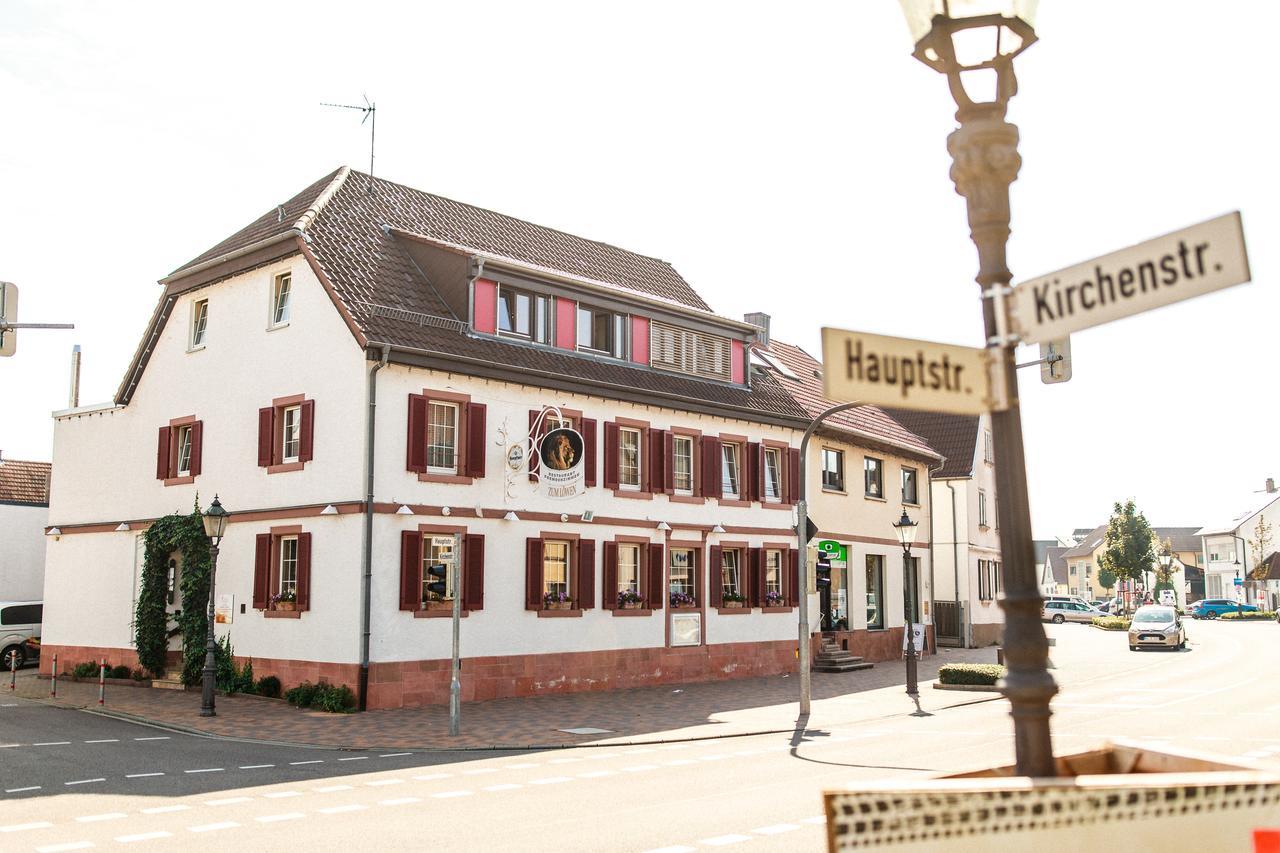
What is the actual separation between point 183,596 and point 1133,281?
24.3 meters

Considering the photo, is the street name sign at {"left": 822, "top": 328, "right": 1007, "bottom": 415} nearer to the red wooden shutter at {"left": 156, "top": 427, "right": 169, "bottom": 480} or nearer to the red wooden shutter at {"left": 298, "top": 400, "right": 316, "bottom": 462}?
the red wooden shutter at {"left": 298, "top": 400, "right": 316, "bottom": 462}

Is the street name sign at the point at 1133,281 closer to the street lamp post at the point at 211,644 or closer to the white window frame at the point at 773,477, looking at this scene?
the street lamp post at the point at 211,644

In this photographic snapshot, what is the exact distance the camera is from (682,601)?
91.6 feet

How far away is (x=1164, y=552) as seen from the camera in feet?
310

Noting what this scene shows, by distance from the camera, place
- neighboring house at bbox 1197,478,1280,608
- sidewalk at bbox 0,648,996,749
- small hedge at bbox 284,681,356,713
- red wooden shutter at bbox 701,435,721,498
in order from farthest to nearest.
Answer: neighboring house at bbox 1197,478,1280,608, red wooden shutter at bbox 701,435,721,498, small hedge at bbox 284,681,356,713, sidewalk at bbox 0,648,996,749

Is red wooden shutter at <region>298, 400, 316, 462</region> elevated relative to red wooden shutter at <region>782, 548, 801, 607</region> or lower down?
elevated

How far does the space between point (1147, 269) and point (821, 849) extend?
6721 mm

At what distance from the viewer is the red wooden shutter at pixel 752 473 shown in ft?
98.5

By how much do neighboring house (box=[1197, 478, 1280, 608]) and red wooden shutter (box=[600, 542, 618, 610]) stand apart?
81.2m

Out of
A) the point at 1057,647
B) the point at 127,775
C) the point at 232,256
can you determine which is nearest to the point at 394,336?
the point at 232,256

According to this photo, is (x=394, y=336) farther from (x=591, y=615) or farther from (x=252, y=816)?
(x=252, y=816)

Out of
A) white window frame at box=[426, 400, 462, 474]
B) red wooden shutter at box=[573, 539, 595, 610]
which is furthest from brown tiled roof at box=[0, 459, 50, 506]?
red wooden shutter at box=[573, 539, 595, 610]

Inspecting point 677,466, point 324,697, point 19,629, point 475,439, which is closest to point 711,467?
point 677,466

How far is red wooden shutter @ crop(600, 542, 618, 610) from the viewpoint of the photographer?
25.8 m
